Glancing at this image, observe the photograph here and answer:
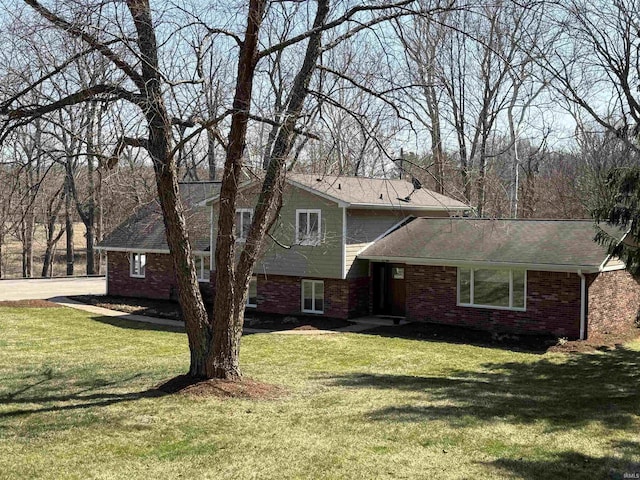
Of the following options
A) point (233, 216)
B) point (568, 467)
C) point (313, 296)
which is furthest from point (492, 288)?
point (568, 467)

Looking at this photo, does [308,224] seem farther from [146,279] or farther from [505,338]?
[146,279]

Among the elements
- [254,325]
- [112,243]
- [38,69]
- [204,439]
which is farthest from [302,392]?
[112,243]

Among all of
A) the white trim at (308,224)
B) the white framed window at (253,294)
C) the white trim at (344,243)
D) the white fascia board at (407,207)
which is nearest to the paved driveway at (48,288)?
the white framed window at (253,294)

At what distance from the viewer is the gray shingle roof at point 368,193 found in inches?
894

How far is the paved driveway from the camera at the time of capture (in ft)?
99.0

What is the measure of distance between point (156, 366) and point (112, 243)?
16551 mm

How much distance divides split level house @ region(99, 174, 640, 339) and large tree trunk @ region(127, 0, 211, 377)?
23.7 feet

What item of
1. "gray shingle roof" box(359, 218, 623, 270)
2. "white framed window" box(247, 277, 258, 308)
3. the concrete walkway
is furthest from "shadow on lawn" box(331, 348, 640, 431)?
"white framed window" box(247, 277, 258, 308)

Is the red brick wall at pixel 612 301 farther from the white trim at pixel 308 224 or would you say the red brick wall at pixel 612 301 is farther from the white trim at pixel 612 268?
the white trim at pixel 308 224

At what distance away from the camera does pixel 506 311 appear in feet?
67.6

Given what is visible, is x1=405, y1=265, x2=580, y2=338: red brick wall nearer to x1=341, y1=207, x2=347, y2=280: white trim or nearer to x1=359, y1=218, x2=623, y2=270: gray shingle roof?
x1=359, y1=218, x2=623, y2=270: gray shingle roof

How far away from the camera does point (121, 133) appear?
9.52 metres

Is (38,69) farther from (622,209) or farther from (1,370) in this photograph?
(622,209)

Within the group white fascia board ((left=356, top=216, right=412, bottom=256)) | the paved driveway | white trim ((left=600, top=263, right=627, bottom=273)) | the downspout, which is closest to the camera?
the downspout
